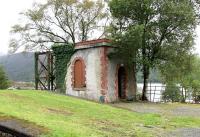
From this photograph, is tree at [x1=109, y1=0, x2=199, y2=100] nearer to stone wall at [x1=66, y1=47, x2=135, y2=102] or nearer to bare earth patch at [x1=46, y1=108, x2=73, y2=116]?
stone wall at [x1=66, y1=47, x2=135, y2=102]

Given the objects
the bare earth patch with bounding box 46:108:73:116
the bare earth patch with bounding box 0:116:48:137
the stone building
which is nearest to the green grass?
the bare earth patch with bounding box 46:108:73:116

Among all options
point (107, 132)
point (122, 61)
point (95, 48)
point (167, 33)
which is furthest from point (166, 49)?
point (107, 132)

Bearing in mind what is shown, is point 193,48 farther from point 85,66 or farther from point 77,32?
point 77,32

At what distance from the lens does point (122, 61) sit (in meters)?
28.8

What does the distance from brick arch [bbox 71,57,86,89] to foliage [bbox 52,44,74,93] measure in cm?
85

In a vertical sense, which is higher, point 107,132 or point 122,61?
point 122,61

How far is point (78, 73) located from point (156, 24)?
6.30 meters

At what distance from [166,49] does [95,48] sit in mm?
5165

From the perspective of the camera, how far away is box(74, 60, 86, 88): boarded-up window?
28683 mm

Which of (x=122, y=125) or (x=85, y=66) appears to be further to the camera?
(x=85, y=66)

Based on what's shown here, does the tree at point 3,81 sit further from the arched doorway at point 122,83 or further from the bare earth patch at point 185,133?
the bare earth patch at point 185,133

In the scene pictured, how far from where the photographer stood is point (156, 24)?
2855 cm

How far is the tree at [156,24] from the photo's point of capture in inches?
1100

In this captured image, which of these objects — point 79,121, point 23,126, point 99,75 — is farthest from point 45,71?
point 23,126
